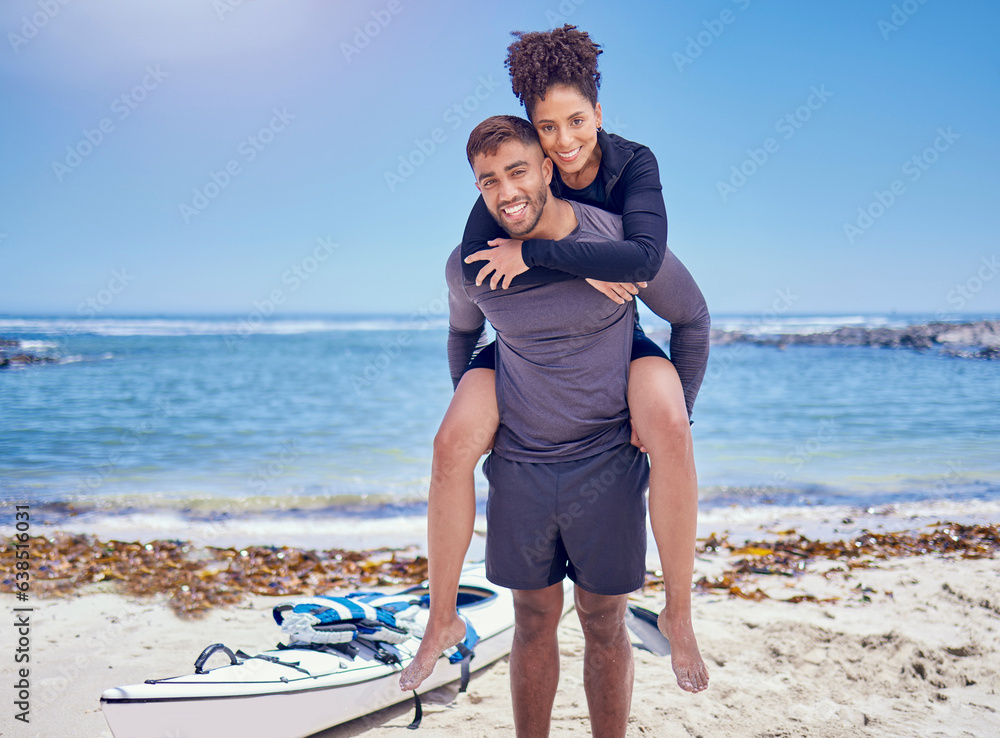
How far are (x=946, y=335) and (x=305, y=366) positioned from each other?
29155 millimetres

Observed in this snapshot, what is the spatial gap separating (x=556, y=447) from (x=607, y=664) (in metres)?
0.89

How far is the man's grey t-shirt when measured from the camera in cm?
246

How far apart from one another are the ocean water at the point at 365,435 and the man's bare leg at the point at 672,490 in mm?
5695

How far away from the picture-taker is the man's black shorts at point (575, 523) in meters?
2.46

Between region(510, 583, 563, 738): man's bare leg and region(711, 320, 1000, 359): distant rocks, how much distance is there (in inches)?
1126

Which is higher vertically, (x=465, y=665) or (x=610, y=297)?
(x=610, y=297)

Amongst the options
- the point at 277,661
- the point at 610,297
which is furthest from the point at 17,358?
the point at 610,297

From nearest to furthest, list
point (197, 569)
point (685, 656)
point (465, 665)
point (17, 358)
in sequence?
1. point (685, 656)
2. point (465, 665)
3. point (197, 569)
4. point (17, 358)

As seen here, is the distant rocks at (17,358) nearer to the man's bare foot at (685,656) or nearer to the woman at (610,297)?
the woman at (610,297)

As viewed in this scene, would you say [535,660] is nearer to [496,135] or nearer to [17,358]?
[496,135]

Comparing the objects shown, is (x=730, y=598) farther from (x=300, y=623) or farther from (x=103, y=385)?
(x=103, y=385)

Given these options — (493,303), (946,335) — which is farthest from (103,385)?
(946,335)

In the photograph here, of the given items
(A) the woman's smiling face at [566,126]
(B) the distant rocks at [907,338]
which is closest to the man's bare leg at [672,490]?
(A) the woman's smiling face at [566,126]

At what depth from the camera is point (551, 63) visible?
2.70m
